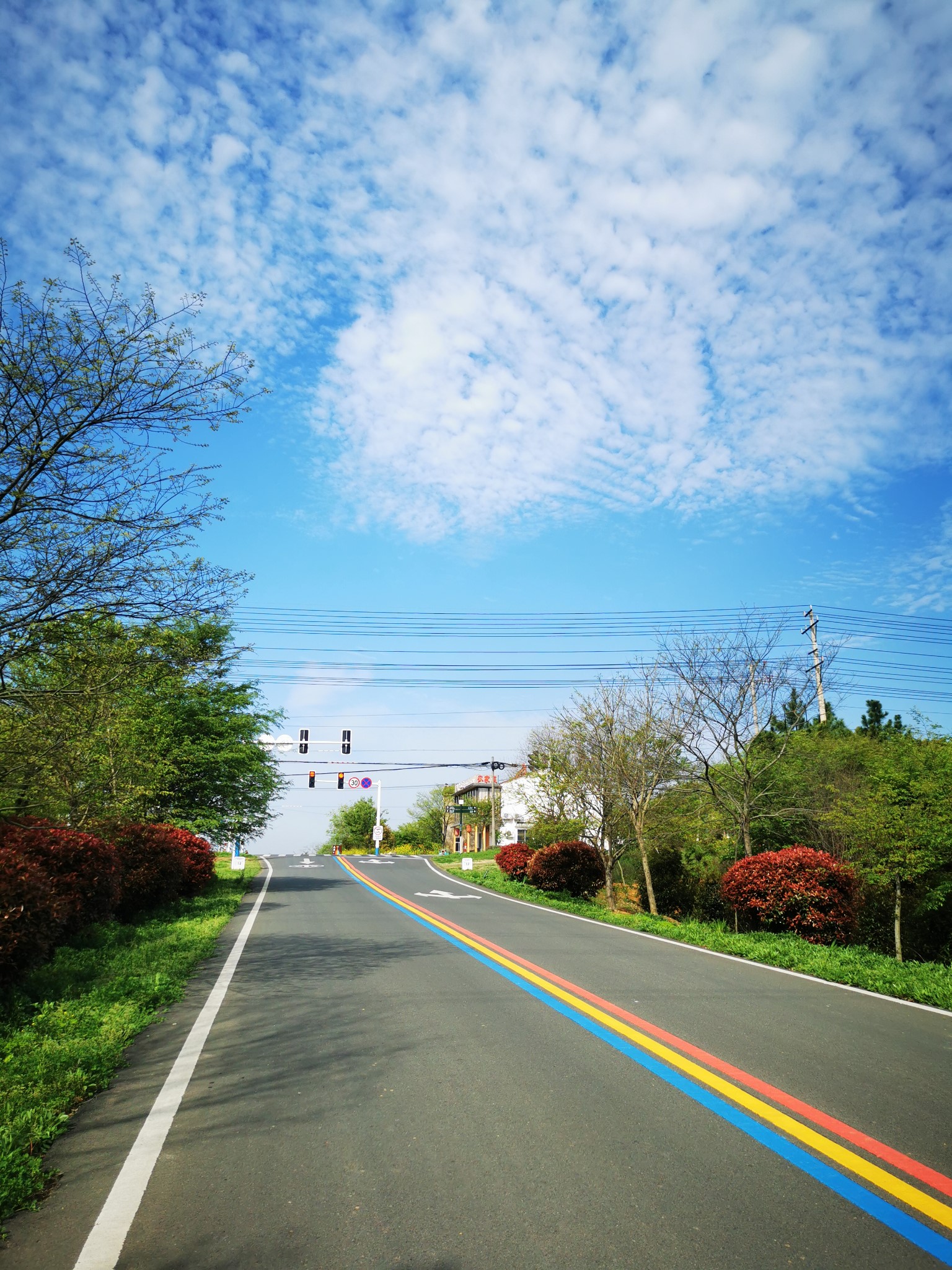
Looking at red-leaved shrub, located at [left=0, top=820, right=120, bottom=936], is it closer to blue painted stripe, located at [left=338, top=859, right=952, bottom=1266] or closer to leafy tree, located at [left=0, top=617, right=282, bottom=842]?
leafy tree, located at [left=0, top=617, right=282, bottom=842]

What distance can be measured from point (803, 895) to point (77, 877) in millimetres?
11036

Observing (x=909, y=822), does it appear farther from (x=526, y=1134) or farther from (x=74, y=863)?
(x=74, y=863)

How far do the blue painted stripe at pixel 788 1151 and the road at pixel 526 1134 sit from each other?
1 cm

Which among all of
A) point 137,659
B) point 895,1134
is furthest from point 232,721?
point 895,1134

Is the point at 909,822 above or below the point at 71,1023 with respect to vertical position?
above

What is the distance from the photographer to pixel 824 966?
953 centimetres

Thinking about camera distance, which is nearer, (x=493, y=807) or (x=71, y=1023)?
(x=71, y=1023)

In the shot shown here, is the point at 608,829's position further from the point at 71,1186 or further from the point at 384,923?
the point at 71,1186

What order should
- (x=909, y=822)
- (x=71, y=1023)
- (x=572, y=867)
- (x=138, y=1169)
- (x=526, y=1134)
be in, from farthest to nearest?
(x=572, y=867) → (x=909, y=822) → (x=71, y=1023) → (x=526, y=1134) → (x=138, y=1169)

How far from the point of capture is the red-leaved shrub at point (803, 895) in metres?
13.1

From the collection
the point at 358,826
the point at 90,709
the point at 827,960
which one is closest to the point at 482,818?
the point at 358,826

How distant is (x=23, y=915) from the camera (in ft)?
22.2

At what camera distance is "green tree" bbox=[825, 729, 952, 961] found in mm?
13094

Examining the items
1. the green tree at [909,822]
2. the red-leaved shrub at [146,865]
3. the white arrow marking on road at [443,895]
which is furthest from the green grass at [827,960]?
the red-leaved shrub at [146,865]
